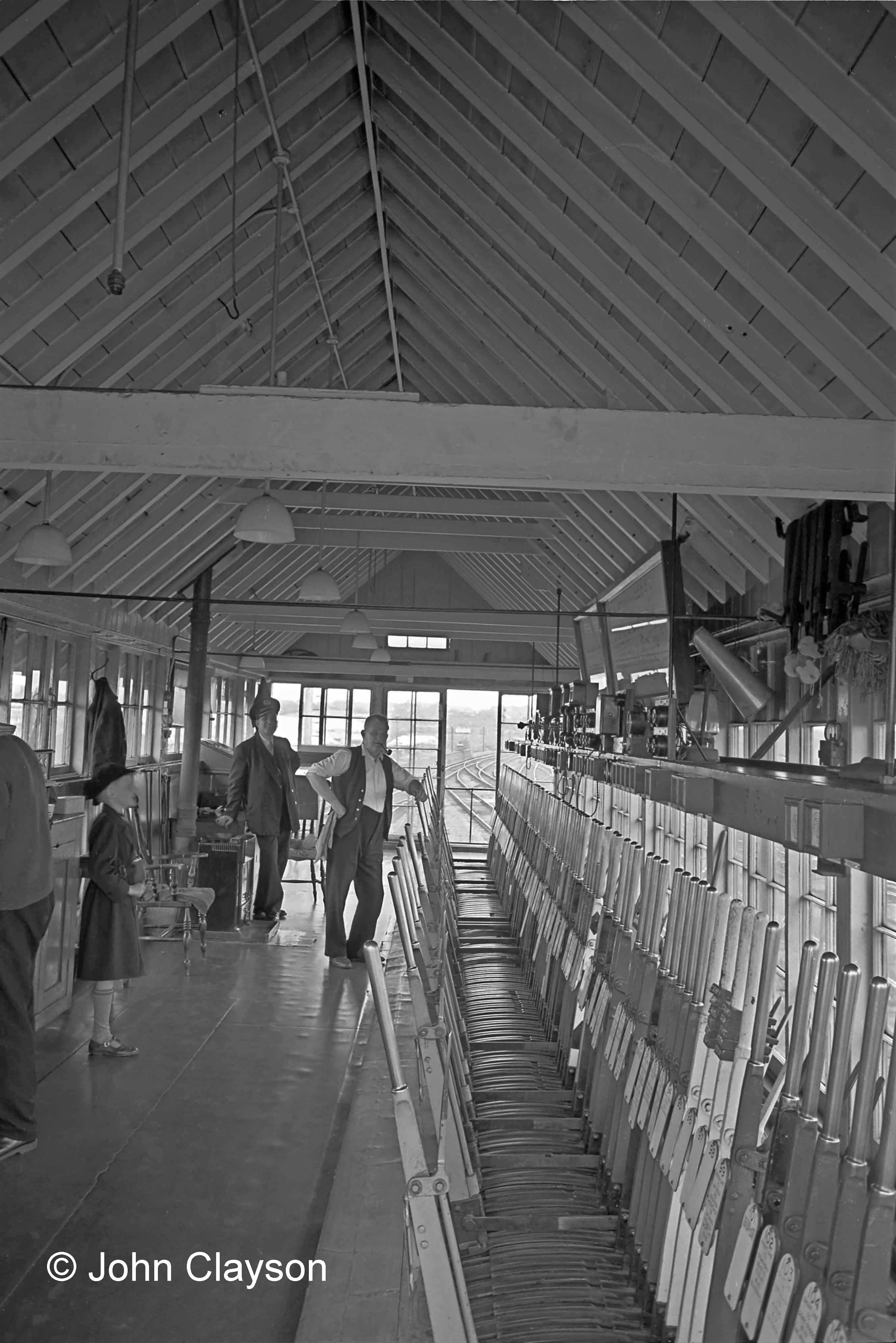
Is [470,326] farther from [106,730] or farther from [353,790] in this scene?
[106,730]

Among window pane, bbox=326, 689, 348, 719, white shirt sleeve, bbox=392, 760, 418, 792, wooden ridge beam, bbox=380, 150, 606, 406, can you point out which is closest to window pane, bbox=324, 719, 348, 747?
window pane, bbox=326, 689, 348, 719

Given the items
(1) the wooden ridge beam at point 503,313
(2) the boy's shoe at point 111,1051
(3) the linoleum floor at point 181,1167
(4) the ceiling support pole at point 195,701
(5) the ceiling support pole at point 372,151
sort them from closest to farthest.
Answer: (3) the linoleum floor at point 181,1167, (2) the boy's shoe at point 111,1051, (5) the ceiling support pole at point 372,151, (1) the wooden ridge beam at point 503,313, (4) the ceiling support pole at point 195,701

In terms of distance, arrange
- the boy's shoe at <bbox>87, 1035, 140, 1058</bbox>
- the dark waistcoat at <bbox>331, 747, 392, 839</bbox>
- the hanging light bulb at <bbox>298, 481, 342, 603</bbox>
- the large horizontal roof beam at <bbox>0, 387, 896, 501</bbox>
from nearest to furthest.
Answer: the large horizontal roof beam at <bbox>0, 387, 896, 501</bbox> < the boy's shoe at <bbox>87, 1035, 140, 1058</bbox> < the dark waistcoat at <bbox>331, 747, 392, 839</bbox> < the hanging light bulb at <bbox>298, 481, 342, 603</bbox>

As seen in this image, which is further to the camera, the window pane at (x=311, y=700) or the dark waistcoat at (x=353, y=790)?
the window pane at (x=311, y=700)

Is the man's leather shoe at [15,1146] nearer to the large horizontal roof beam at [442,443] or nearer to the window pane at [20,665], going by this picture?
the large horizontal roof beam at [442,443]

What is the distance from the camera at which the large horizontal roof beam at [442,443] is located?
401 centimetres

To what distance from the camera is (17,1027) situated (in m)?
4.07

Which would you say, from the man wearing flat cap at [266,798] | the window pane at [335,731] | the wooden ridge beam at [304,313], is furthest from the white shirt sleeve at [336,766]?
the window pane at [335,731]

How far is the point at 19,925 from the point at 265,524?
8.54 feet

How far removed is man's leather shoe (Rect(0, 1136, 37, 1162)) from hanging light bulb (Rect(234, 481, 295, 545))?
10.4 ft

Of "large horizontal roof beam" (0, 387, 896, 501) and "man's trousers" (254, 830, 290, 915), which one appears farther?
"man's trousers" (254, 830, 290, 915)

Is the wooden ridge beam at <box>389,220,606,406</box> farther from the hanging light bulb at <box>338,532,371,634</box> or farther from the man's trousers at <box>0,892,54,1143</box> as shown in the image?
the man's trousers at <box>0,892,54,1143</box>

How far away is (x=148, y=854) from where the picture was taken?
11648mm

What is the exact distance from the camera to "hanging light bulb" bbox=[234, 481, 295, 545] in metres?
5.80
